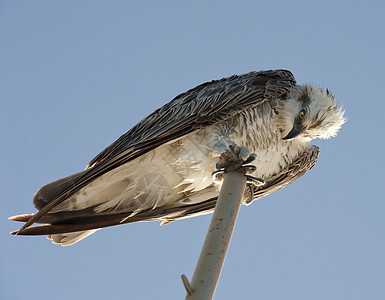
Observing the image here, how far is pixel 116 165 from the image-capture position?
502 cm

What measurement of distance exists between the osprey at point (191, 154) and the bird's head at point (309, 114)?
11mm

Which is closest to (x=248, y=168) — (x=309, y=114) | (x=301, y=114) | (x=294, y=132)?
(x=294, y=132)

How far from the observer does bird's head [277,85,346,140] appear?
5.48 meters

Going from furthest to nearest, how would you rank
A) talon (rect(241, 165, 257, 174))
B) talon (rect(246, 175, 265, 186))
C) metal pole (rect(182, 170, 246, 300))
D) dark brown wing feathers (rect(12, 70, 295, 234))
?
dark brown wing feathers (rect(12, 70, 295, 234)), talon (rect(246, 175, 265, 186)), talon (rect(241, 165, 257, 174)), metal pole (rect(182, 170, 246, 300))

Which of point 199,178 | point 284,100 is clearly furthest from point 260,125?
point 199,178

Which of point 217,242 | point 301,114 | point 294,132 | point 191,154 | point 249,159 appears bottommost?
point 217,242

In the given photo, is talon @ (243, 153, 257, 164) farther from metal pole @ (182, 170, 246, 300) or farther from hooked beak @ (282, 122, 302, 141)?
hooked beak @ (282, 122, 302, 141)

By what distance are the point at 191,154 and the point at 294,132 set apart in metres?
1.12

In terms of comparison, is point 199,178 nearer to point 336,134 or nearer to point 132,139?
point 132,139

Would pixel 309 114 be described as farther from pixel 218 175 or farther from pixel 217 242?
pixel 217 242

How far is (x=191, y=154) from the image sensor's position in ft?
17.6

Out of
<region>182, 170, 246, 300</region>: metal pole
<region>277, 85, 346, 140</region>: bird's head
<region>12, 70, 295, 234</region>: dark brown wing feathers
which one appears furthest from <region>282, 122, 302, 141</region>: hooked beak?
<region>182, 170, 246, 300</region>: metal pole

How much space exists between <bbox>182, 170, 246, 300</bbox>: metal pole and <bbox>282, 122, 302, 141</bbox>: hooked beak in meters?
1.08

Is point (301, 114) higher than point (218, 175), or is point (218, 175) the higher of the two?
point (301, 114)
